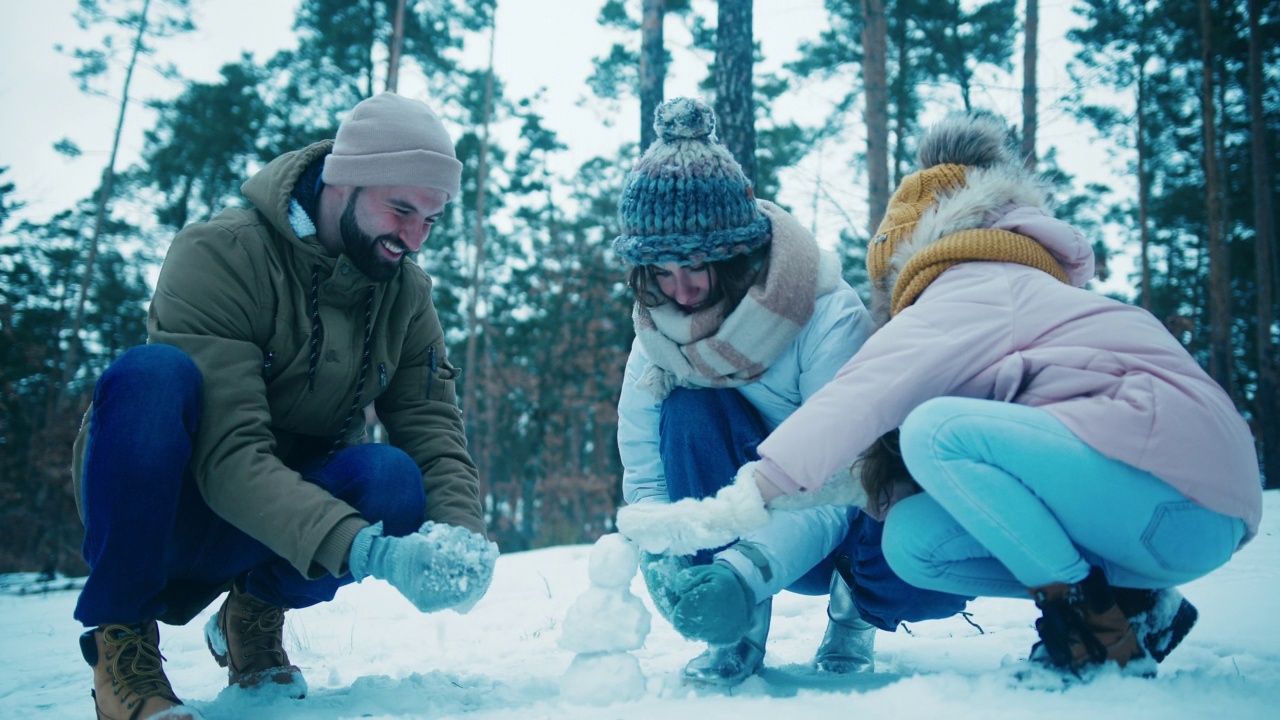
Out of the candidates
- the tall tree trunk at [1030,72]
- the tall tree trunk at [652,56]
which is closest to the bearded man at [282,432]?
the tall tree trunk at [652,56]

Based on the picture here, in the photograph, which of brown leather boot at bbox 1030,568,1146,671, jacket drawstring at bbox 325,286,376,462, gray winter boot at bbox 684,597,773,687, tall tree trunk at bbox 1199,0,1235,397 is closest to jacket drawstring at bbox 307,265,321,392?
jacket drawstring at bbox 325,286,376,462

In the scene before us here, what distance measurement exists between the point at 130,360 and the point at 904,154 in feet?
41.1

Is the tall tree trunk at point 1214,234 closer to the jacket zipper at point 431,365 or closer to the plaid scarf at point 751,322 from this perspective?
the plaid scarf at point 751,322

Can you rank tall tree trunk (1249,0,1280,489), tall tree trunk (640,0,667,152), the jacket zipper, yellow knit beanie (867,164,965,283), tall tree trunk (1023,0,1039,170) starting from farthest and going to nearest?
tall tree trunk (1249,0,1280,489) → tall tree trunk (1023,0,1039,170) → tall tree trunk (640,0,667,152) → the jacket zipper → yellow knit beanie (867,164,965,283)

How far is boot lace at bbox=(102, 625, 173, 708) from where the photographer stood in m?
1.57

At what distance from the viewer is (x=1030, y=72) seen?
9859mm

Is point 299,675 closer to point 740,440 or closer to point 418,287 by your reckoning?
point 418,287

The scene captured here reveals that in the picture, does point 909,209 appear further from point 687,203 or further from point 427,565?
point 427,565

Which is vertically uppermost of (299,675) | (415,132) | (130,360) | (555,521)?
(415,132)

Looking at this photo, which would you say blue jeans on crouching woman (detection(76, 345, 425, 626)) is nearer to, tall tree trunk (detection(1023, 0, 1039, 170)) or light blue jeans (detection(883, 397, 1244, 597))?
light blue jeans (detection(883, 397, 1244, 597))

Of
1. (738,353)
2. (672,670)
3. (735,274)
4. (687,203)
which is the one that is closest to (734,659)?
(672,670)

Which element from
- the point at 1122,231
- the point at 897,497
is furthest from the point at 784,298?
the point at 1122,231

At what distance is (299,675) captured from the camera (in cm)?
197

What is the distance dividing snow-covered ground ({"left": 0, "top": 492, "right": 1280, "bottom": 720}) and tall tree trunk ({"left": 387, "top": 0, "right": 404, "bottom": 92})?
32.2 ft
